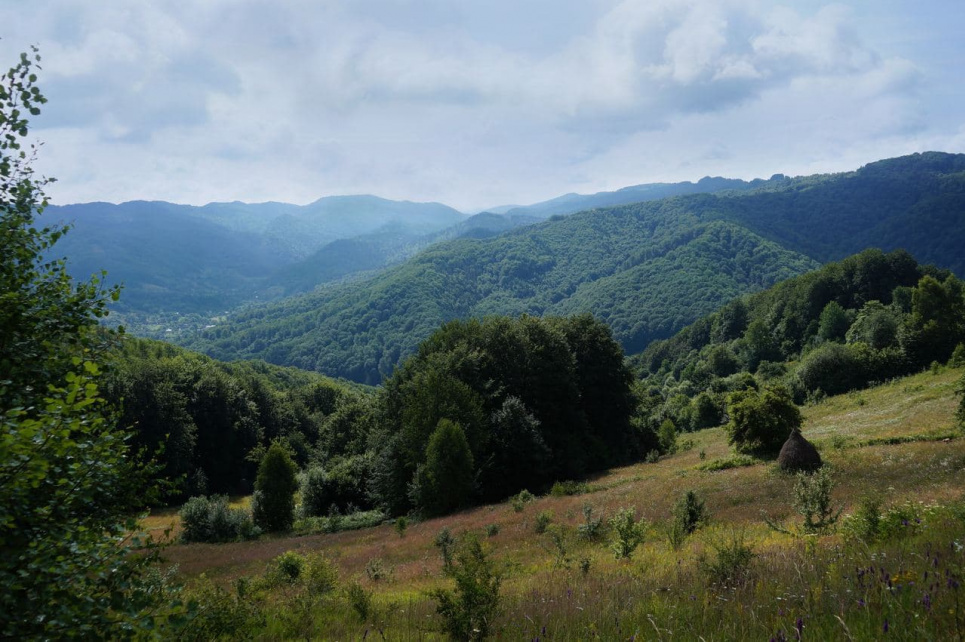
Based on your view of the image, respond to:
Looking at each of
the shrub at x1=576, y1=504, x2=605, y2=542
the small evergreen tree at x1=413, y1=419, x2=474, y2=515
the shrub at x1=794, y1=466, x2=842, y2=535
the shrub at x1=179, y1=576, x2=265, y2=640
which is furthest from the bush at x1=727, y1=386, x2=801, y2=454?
the shrub at x1=179, y1=576, x2=265, y2=640

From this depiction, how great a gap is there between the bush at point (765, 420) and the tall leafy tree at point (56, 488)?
2571 centimetres

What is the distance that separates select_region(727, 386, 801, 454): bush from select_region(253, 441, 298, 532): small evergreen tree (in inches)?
1049

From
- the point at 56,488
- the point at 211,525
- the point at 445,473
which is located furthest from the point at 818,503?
the point at 211,525

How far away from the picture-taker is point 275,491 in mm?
30797

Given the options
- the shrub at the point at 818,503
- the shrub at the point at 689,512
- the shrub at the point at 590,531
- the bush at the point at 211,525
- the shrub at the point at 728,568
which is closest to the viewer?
the shrub at the point at 728,568

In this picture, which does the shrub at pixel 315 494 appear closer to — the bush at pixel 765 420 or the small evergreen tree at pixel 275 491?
the small evergreen tree at pixel 275 491

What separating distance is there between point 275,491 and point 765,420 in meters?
28.6

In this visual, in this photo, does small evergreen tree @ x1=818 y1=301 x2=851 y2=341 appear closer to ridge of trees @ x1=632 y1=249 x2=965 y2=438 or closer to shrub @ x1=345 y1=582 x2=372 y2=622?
ridge of trees @ x1=632 y1=249 x2=965 y2=438

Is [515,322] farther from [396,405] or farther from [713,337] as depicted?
[713,337]

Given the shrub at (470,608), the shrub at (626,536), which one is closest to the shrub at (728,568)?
the shrub at (470,608)

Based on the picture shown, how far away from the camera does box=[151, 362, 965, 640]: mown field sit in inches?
135

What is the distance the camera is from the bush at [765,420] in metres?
23.7

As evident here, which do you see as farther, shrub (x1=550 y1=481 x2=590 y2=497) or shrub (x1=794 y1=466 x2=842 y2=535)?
shrub (x1=550 y1=481 x2=590 y2=497)

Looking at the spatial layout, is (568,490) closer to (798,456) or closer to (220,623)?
(798,456)
